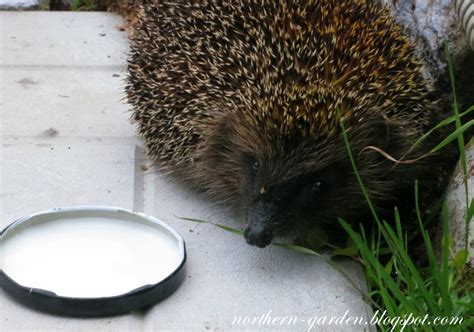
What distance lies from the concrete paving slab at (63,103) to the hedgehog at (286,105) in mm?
439

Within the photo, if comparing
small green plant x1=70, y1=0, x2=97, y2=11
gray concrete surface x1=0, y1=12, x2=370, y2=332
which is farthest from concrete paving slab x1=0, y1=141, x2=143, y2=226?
small green plant x1=70, y1=0, x2=97, y2=11

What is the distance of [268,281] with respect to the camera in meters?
2.95

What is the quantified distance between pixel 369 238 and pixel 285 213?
508mm

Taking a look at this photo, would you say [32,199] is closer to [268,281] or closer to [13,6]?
[268,281]

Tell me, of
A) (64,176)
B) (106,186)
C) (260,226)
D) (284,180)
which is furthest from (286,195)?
(64,176)

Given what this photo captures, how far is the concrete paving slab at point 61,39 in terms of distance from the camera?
14.3 ft

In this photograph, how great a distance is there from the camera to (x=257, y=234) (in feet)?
9.20

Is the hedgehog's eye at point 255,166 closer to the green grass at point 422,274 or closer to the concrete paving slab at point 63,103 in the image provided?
the green grass at point 422,274

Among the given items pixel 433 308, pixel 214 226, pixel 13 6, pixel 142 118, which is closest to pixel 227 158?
pixel 214 226

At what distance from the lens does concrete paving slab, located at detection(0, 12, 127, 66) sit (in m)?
4.35

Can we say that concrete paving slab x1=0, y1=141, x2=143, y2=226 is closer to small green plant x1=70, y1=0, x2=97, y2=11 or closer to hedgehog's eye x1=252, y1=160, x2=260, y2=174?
hedgehog's eye x1=252, y1=160, x2=260, y2=174

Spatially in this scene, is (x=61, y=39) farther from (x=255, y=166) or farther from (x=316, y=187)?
(x=316, y=187)

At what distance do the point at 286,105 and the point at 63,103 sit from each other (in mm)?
1369

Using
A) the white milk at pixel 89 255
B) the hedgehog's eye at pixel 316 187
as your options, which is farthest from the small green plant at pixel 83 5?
the hedgehog's eye at pixel 316 187
